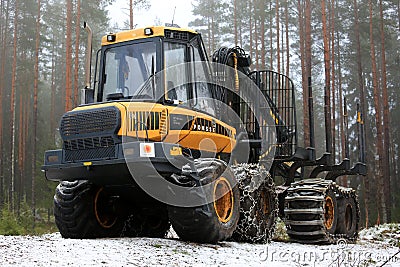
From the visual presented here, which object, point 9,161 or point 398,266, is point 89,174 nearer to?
point 398,266

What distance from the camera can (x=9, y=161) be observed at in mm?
38031

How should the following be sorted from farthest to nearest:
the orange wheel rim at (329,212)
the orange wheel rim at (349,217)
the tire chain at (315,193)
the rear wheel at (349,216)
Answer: the orange wheel rim at (349,217), the rear wheel at (349,216), the orange wheel rim at (329,212), the tire chain at (315,193)

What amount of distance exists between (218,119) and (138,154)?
2330mm

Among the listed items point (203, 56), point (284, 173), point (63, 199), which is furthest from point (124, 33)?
point (284, 173)

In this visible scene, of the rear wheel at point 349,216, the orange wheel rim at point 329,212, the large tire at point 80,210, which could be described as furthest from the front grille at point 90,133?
the rear wheel at point 349,216

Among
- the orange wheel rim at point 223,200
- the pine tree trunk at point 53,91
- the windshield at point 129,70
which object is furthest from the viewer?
the pine tree trunk at point 53,91

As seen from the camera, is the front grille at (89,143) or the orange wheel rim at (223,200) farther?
the orange wheel rim at (223,200)

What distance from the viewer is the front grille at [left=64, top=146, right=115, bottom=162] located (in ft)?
23.7

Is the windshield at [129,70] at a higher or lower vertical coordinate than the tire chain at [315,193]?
higher

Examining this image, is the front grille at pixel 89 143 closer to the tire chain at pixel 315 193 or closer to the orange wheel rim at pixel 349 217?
the tire chain at pixel 315 193

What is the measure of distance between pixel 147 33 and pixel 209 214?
10.00 feet

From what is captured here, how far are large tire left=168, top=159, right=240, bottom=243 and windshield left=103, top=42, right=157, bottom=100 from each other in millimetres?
1478

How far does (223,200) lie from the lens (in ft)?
25.9

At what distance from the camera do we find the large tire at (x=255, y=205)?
8438 millimetres
